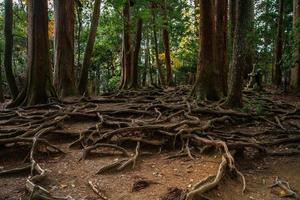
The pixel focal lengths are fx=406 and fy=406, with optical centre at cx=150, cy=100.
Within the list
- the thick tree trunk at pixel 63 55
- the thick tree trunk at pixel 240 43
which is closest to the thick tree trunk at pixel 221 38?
the thick tree trunk at pixel 240 43

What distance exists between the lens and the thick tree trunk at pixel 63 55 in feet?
42.0

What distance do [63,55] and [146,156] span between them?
7100 mm

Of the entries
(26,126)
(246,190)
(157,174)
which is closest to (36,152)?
(26,126)

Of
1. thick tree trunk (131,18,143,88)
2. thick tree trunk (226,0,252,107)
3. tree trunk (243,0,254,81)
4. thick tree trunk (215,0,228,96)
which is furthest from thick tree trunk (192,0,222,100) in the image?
thick tree trunk (131,18,143,88)

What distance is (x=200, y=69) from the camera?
1138 centimetres


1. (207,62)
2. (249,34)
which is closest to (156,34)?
(207,62)

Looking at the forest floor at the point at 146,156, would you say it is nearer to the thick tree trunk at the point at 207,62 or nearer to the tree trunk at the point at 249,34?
the tree trunk at the point at 249,34

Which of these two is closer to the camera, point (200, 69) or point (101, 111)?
point (101, 111)

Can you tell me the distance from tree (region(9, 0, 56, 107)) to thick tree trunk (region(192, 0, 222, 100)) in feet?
13.5

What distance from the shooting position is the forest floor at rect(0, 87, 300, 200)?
5242 mm

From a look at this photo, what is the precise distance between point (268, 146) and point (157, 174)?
2685 mm

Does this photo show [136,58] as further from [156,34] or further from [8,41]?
[156,34]

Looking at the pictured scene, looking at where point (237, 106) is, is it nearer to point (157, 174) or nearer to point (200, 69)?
point (200, 69)

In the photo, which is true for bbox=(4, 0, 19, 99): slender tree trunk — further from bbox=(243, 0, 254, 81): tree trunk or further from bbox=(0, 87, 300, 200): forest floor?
bbox=(243, 0, 254, 81): tree trunk
